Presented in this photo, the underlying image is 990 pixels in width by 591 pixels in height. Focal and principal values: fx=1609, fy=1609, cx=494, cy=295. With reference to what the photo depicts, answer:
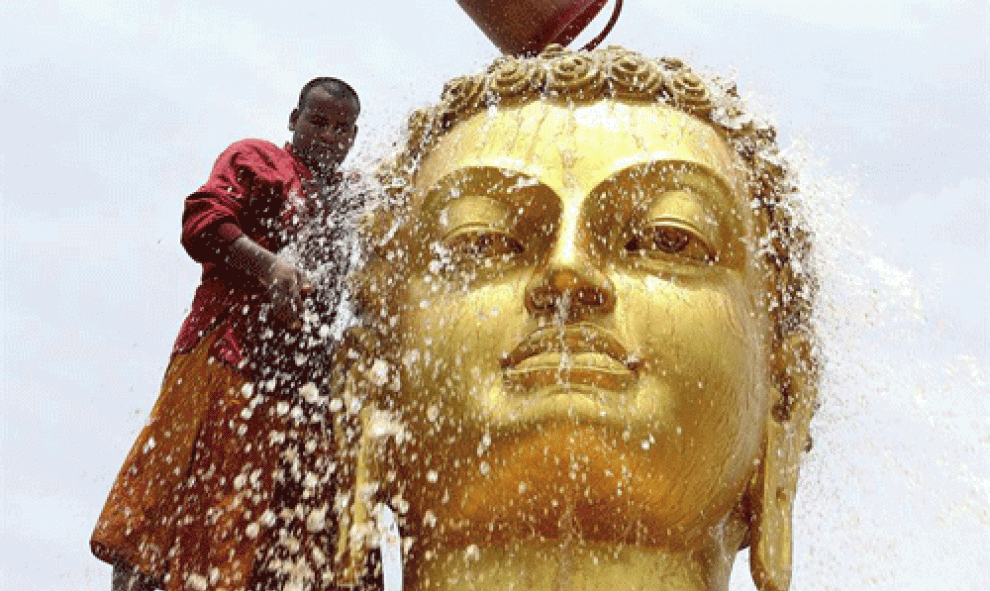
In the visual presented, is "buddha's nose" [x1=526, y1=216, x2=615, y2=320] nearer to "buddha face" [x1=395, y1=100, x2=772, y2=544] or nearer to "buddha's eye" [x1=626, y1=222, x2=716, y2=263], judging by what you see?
"buddha face" [x1=395, y1=100, x2=772, y2=544]

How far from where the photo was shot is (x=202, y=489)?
17.8 feet

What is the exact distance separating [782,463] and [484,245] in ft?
4.28

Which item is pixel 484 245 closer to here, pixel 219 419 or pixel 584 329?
pixel 584 329

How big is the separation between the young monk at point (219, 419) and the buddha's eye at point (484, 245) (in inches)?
22.1

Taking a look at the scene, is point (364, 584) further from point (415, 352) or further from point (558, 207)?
point (558, 207)

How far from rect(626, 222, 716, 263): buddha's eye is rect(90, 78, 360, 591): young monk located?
1159 mm

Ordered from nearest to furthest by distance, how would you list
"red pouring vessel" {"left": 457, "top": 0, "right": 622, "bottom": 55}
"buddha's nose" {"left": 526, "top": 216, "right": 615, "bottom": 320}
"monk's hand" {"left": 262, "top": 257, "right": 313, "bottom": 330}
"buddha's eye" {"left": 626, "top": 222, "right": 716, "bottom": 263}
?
1. "buddha's nose" {"left": 526, "top": 216, "right": 615, "bottom": 320}
2. "buddha's eye" {"left": 626, "top": 222, "right": 716, "bottom": 263}
3. "monk's hand" {"left": 262, "top": 257, "right": 313, "bottom": 330}
4. "red pouring vessel" {"left": 457, "top": 0, "right": 622, "bottom": 55}

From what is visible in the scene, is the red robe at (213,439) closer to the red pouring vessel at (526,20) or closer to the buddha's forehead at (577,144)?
the buddha's forehead at (577,144)

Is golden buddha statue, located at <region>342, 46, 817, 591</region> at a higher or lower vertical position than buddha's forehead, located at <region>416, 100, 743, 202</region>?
lower

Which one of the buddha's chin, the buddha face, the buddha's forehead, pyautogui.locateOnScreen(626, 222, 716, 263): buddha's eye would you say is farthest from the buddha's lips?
the buddha's forehead

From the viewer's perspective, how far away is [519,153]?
17.8 feet

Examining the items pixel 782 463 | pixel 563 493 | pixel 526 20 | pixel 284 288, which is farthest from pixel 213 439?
pixel 526 20

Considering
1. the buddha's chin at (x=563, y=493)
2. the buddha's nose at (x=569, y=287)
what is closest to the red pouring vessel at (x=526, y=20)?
the buddha's nose at (x=569, y=287)

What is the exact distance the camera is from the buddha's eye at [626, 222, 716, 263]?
526cm
